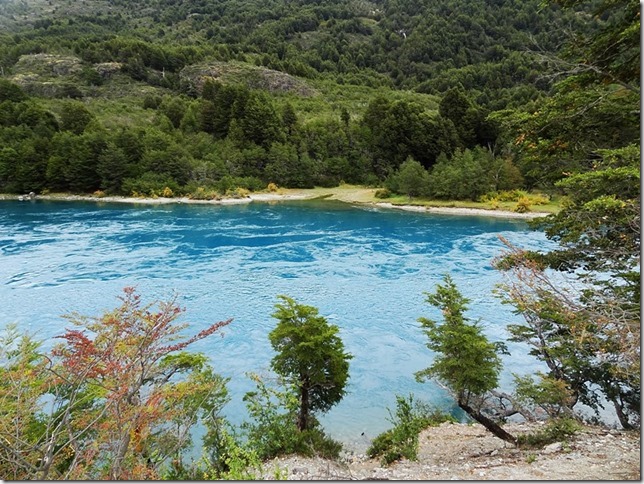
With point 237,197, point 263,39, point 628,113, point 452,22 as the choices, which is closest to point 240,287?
point 628,113

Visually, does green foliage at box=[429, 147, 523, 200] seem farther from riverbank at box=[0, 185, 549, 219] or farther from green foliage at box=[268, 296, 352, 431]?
green foliage at box=[268, 296, 352, 431]

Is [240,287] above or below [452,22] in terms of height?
below

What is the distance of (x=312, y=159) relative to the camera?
52.0 meters

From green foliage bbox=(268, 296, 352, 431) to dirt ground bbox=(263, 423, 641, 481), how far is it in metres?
1.25

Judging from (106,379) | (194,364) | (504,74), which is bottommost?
(194,364)

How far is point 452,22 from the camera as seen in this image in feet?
397

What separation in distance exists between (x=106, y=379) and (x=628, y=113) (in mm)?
8527

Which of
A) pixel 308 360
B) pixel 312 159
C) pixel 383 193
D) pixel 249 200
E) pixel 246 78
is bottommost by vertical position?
pixel 249 200

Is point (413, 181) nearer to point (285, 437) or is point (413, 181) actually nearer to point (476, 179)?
point (476, 179)

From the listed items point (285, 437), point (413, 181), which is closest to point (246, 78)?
point (413, 181)

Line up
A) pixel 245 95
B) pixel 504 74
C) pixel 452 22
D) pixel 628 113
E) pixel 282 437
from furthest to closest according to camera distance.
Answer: pixel 452 22, pixel 504 74, pixel 245 95, pixel 282 437, pixel 628 113

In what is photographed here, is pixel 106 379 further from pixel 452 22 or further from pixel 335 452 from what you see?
pixel 452 22

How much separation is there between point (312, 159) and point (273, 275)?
33598 millimetres

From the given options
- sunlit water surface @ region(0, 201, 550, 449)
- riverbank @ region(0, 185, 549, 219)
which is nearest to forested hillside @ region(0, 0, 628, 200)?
riverbank @ region(0, 185, 549, 219)
